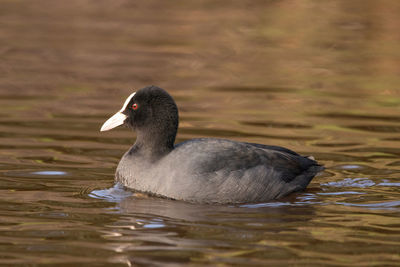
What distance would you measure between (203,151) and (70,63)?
9.89 m

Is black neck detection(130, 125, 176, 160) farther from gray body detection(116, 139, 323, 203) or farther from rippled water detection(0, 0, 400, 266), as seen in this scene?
rippled water detection(0, 0, 400, 266)

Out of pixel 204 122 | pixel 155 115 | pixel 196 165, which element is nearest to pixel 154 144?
pixel 155 115

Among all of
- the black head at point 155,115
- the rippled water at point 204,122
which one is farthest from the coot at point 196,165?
the rippled water at point 204,122

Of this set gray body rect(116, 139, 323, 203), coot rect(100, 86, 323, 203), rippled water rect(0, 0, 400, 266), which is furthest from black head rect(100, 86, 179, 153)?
rippled water rect(0, 0, 400, 266)

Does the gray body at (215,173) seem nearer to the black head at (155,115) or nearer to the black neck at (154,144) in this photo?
the black neck at (154,144)

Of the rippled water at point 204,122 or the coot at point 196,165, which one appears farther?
the coot at point 196,165

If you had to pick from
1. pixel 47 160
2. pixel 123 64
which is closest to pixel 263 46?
pixel 123 64

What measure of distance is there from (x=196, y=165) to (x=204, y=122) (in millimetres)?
3949

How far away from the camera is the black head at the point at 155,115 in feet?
30.8

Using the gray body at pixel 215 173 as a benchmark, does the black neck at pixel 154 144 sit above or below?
above

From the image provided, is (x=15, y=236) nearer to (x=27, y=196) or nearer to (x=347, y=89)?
(x=27, y=196)

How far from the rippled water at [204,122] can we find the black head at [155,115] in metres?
0.72

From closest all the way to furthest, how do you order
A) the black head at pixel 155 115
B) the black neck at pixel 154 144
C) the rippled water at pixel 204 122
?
the rippled water at pixel 204 122
the black neck at pixel 154 144
the black head at pixel 155 115

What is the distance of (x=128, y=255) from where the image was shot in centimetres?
693
